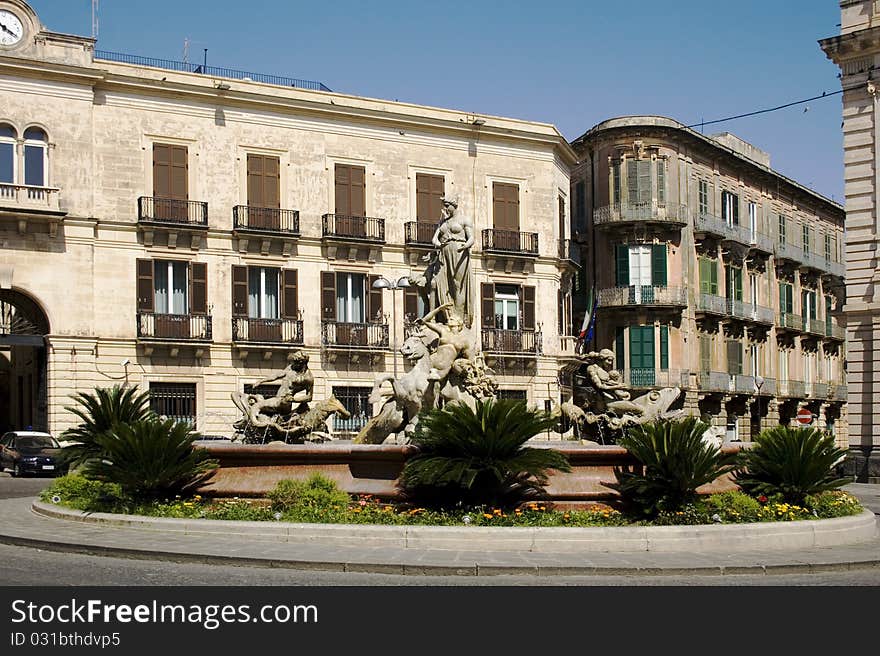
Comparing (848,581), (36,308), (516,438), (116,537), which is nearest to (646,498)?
(516,438)

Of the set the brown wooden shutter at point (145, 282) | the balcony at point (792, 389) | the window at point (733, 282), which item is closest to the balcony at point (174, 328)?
the brown wooden shutter at point (145, 282)

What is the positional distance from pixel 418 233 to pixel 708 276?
1774 centimetres

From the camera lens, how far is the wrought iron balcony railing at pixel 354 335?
142 feet

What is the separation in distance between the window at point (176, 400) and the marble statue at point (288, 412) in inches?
803

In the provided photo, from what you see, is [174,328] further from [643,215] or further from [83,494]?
[643,215]

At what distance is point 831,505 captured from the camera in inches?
667

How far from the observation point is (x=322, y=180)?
4394 cm

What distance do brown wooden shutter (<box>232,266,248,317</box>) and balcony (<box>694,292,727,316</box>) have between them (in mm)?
23101

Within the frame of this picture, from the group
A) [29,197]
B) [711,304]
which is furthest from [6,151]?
[711,304]

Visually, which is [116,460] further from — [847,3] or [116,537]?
[847,3]

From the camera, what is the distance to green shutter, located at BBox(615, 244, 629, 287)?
54594 mm

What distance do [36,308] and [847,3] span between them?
27.3m

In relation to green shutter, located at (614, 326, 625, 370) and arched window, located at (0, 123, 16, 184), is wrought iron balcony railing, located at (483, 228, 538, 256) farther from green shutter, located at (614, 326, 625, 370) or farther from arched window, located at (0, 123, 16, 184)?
arched window, located at (0, 123, 16, 184)

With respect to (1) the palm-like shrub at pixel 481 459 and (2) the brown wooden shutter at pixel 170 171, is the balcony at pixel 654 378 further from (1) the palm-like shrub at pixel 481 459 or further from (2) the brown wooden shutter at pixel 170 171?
(1) the palm-like shrub at pixel 481 459
